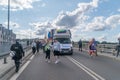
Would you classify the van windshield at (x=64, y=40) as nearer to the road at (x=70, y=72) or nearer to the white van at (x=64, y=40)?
the white van at (x=64, y=40)

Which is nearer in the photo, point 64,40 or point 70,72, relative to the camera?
point 70,72

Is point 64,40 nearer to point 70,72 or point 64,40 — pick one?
point 64,40

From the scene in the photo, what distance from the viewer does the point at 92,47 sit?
35719 mm

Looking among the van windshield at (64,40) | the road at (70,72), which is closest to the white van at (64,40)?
the van windshield at (64,40)

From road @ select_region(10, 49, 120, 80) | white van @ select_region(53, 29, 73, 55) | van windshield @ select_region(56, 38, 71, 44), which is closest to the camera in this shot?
road @ select_region(10, 49, 120, 80)

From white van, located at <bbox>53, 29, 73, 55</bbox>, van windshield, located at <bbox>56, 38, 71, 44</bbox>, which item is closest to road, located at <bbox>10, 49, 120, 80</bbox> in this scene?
white van, located at <bbox>53, 29, 73, 55</bbox>

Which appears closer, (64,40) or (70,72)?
(70,72)

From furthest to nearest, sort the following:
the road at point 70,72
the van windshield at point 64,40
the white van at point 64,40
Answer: the van windshield at point 64,40
the white van at point 64,40
the road at point 70,72

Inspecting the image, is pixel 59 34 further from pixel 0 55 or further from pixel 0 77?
pixel 0 77

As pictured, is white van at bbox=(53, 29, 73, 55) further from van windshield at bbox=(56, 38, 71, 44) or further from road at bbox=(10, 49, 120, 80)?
road at bbox=(10, 49, 120, 80)

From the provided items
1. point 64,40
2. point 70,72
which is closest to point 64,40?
point 64,40

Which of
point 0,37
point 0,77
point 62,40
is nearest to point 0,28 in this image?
point 0,37

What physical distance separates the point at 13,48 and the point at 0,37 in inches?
664

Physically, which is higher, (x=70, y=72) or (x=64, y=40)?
Result: (x=64, y=40)
